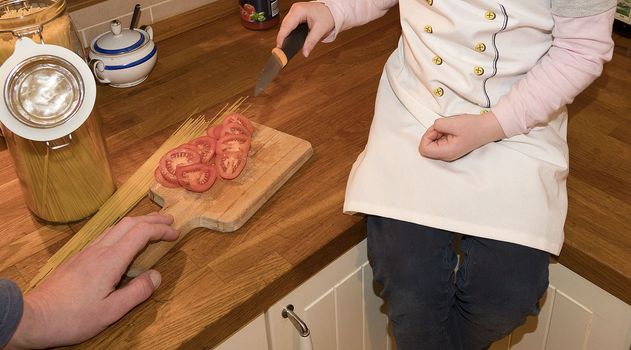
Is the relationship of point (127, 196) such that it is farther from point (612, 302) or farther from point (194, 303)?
point (612, 302)

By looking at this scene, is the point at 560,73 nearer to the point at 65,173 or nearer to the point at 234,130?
the point at 234,130

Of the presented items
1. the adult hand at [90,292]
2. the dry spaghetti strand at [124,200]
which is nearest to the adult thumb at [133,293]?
the adult hand at [90,292]

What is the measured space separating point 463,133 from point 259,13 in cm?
67

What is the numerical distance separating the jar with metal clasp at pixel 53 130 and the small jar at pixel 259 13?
1.88ft

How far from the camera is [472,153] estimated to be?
926 mm

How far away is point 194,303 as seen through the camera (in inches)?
33.2

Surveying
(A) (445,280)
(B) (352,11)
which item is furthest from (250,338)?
(B) (352,11)

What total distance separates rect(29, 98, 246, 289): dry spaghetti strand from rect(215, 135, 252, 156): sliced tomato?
0.09m

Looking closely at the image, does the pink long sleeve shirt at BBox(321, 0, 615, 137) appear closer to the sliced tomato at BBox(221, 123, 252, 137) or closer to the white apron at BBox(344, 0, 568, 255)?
the white apron at BBox(344, 0, 568, 255)

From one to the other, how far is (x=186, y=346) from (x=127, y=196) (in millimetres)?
271

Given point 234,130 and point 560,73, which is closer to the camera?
point 560,73

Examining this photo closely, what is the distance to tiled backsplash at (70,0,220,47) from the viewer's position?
1313mm

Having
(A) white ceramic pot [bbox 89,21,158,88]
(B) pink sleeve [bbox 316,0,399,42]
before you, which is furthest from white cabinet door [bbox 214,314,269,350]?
(A) white ceramic pot [bbox 89,21,158,88]

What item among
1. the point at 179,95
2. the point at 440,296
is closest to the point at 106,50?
the point at 179,95
